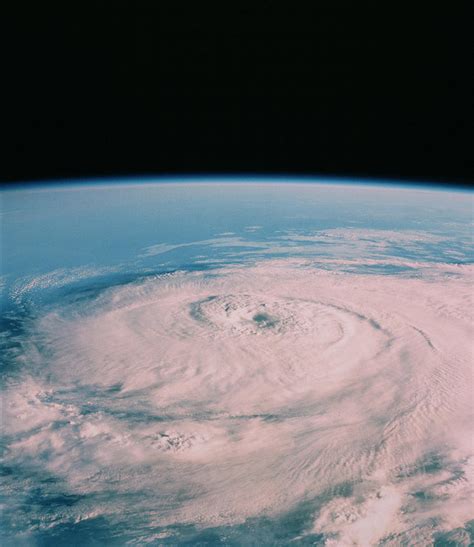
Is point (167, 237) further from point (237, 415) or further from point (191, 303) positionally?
point (237, 415)

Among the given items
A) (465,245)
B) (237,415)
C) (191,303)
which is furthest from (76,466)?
(465,245)

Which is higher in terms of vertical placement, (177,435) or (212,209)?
(212,209)

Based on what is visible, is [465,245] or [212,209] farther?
[212,209]

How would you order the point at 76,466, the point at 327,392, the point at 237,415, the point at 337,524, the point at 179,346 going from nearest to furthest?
the point at 337,524 < the point at 76,466 < the point at 237,415 < the point at 327,392 < the point at 179,346

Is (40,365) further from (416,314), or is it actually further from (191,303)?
(416,314)

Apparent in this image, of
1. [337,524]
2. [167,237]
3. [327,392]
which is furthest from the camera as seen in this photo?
[167,237]

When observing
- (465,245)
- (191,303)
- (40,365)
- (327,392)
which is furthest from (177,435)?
(465,245)
